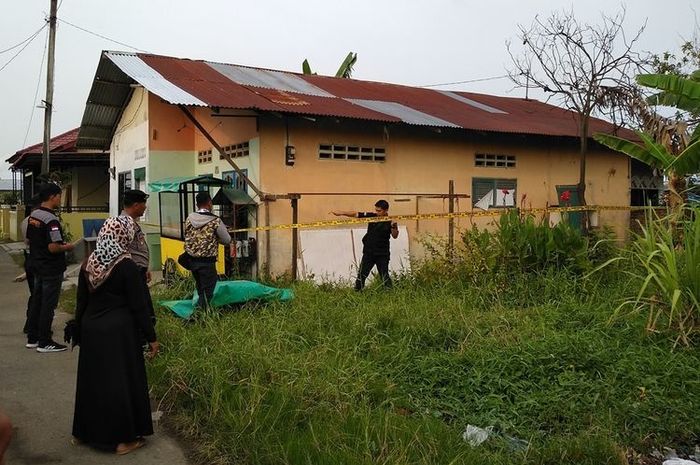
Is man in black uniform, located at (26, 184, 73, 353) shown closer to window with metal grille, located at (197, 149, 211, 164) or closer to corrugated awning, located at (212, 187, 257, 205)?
corrugated awning, located at (212, 187, 257, 205)

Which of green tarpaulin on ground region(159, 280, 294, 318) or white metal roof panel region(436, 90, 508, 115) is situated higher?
white metal roof panel region(436, 90, 508, 115)

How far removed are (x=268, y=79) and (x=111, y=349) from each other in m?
9.88

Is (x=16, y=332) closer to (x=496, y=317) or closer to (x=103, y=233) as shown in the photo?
(x=103, y=233)

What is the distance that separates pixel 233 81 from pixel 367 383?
8.70 m

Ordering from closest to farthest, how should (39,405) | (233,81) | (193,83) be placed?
(39,405), (193,83), (233,81)

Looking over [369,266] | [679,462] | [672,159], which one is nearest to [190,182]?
[369,266]

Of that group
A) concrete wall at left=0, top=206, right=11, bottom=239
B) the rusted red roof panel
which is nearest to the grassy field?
the rusted red roof panel

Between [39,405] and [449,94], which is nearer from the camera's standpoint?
[39,405]

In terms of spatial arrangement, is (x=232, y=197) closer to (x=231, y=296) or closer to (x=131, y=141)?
(x=231, y=296)

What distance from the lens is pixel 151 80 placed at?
1025 cm

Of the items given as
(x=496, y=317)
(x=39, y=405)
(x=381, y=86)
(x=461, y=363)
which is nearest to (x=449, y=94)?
(x=381, y=86)

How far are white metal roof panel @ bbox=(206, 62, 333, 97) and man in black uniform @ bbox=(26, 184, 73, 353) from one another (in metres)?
6.15

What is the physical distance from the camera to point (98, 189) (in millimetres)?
21078

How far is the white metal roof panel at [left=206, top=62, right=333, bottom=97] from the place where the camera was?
12016mm
